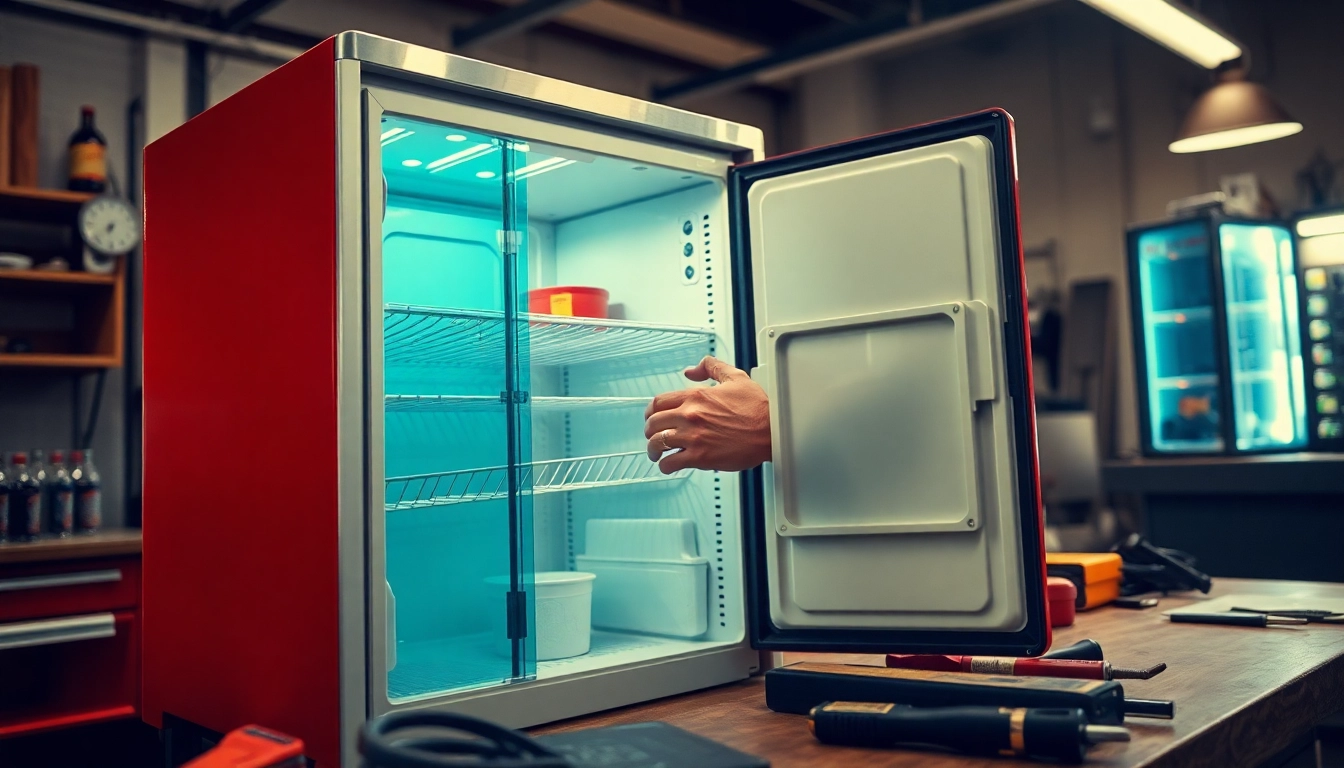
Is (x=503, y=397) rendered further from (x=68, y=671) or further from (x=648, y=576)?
(x=68, y=671)

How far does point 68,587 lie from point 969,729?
11.0 feet

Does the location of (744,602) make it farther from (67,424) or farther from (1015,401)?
(67,424)

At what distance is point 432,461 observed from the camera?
1.85 m

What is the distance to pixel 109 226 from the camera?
421 centimetres

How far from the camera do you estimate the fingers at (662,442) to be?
4.73 feet

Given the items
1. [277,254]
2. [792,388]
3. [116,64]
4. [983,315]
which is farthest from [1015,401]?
[116,64]

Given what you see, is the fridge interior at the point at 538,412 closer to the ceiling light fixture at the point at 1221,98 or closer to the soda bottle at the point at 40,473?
the ceiling light fixture at the point at 1221,98

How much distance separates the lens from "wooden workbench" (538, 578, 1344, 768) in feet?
3.69

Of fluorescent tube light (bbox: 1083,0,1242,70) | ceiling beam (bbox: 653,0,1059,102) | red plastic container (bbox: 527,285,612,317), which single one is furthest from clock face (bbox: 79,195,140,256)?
fluorescent tube light (bbox: 1083,0,1242,70)

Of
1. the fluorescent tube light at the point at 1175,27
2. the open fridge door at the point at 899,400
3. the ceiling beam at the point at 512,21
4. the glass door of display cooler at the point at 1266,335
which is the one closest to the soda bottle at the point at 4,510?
the ceiling beam at the point at 512,21

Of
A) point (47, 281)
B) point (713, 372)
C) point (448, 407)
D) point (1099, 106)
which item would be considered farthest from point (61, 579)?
point (1099, 106)

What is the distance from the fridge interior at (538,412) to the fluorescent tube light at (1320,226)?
3771mm

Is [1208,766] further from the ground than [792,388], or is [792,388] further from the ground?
[792,388]

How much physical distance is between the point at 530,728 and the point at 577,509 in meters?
0.81
